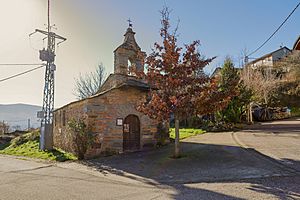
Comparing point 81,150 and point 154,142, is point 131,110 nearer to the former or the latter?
point 154,142

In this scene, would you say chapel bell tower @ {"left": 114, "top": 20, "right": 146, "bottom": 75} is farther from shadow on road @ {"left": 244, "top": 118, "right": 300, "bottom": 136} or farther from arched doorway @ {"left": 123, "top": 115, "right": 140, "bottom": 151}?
shadow on road @ {"left": 244, "top": 118, "right": 300, "bottom": 136}

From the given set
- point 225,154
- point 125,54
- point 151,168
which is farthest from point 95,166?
point 125,54

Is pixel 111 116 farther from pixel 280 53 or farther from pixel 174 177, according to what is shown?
pixel 280 53

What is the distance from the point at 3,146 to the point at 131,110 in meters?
15.2

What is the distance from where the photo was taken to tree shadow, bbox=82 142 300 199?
18.3ft

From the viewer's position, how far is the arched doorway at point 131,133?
1221cm

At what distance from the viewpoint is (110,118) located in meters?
11.8

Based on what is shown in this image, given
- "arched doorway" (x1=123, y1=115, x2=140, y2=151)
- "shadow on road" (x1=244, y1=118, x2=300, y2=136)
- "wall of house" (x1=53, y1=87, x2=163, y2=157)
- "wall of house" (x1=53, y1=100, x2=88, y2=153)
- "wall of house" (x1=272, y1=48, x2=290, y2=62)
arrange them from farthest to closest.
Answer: "wall of house" (x1=272, y1=48, x2=290, y2=62) < "shadow on road" (x1=244, y1=118, x2=300, y2=136) < "wall of house" (x1=53, y1=100, x2=88, y2=153) < "arched doorway" (x1=123, y1=115, x2=140, y2=151) < "wall of house" (x1=53, y1=87, x2=163, y2=157)

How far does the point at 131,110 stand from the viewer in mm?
12430

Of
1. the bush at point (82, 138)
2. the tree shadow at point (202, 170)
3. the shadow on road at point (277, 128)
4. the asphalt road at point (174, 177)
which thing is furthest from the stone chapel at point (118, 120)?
the shadow on road at point (277, 128)

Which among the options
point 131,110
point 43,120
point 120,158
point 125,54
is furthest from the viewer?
point 43,120

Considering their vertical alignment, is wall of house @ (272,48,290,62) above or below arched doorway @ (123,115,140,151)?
above

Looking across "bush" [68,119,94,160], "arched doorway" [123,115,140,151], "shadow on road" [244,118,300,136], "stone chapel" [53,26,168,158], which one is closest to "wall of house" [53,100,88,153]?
"stone chapel" [53,26,168,158]

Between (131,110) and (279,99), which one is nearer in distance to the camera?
(131,110)
